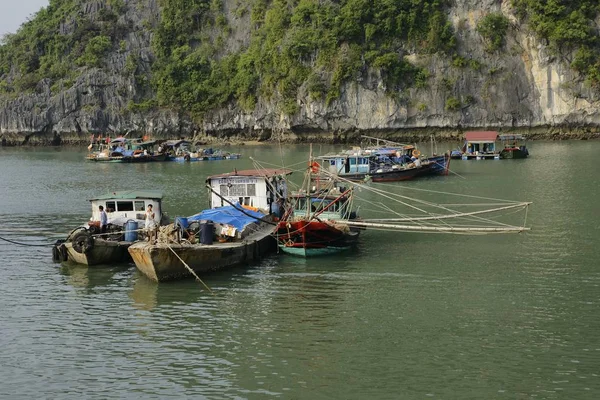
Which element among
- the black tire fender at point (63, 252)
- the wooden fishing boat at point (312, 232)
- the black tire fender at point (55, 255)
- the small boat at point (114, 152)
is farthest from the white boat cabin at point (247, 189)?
the small boat at point (114, 152)

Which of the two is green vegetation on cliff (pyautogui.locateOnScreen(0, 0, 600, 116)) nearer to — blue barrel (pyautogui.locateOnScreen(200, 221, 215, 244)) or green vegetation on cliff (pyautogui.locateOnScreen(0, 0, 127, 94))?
green vegetation on cliff (pyautogui.locateOnScreen(0, 0, 127, 94))

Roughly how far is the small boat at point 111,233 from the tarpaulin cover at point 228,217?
6.21ft

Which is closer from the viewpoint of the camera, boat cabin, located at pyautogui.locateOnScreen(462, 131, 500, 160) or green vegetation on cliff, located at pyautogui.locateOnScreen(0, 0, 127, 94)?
boat cabin, located at pyautogui.locateOnScreen(462, 131, 500, 160)

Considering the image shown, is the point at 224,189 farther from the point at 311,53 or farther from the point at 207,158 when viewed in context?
the point at 311,53

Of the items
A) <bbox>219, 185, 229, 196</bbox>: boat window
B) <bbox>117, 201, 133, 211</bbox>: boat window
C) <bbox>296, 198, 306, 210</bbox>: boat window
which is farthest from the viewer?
<bbox>219, 185, 229, 196</bbox>: boat window

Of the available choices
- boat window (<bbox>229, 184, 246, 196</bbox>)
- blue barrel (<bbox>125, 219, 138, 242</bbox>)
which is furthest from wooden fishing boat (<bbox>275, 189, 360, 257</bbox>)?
blue barrel (<bbox>125, 219, 138, 242</bbox>)

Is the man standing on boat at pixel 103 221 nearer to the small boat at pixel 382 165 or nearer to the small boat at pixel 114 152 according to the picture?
the small boat at pixel 382 165

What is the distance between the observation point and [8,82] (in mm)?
111750

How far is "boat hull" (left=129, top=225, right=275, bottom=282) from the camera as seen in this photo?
22.7m

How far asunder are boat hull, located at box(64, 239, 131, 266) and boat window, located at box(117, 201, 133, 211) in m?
2.22

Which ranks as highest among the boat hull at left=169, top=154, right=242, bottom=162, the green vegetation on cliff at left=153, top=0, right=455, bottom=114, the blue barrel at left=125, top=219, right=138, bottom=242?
the green vegetation on cliff at left=153, top=0, right=455, bottom=114

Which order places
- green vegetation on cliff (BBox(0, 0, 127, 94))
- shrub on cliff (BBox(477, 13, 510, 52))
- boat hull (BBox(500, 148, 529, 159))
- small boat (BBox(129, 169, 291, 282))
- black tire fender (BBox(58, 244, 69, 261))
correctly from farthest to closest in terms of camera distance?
1. green vegetation on cliff (BBox(0, 0, 127, 94))
2. shrub on cliff (BBox(477, 13, 510, 52))
3. boat hull (BBox(500, 148, 529, 159))
4. black tire fender (BBox(58, 244, 69, 261))
5. small boat (BBox(129, 169, 291, 282))

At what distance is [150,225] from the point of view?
25.0 metres

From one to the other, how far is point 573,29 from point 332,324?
72.4 m
